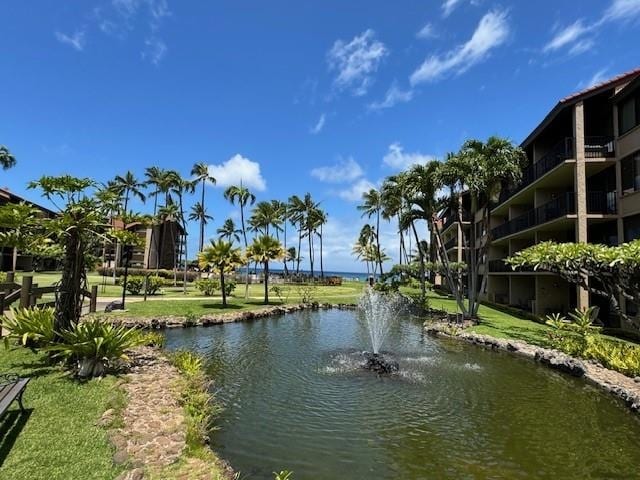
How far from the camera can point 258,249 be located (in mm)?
31328

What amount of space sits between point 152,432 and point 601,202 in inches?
949

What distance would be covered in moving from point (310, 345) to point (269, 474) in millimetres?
10669

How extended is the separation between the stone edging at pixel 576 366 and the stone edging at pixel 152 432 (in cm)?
1029

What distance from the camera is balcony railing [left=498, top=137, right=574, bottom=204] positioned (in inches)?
880

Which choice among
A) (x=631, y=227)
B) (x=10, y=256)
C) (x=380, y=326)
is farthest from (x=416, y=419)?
(x=10, y=256)

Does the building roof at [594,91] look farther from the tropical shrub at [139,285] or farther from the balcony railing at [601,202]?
the tropical shrub at [139,285]

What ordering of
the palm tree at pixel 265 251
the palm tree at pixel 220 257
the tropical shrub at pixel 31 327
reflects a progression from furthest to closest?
the palm tree at pixel 265 251 → the palm tree at pixel 220 257 → the tropical shrub at pixel 31 327

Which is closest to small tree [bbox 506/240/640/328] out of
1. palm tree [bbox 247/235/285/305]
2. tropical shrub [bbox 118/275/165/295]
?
palm tree [bbox 247/235/285/305]

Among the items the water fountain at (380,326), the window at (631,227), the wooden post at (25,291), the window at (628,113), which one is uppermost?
the window at (628,113)

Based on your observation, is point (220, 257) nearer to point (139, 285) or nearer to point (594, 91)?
point (139, 285)

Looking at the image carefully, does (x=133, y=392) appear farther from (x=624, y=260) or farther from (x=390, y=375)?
(x=624, y=260)

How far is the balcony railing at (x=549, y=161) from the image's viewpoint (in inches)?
880

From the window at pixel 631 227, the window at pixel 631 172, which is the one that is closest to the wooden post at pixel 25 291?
the window at pixel 631 227

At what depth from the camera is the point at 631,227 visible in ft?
64.5
